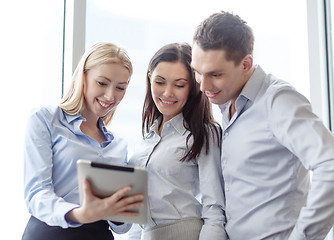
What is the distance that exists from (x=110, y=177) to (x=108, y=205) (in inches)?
3.7

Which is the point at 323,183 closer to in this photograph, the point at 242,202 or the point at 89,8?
the point at 242,202

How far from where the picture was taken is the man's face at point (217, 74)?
1566mm

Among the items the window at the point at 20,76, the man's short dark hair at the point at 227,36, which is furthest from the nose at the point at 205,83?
the window at the point at 20,76

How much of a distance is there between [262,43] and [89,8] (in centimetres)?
102

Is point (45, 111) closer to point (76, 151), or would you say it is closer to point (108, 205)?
point (76, 151)

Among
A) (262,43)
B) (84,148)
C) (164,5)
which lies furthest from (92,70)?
(262,43)

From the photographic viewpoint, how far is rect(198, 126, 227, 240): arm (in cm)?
163

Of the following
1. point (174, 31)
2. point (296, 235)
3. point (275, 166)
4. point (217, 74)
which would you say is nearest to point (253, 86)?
point (217, 74)

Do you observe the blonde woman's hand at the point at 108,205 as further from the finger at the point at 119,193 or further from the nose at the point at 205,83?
the nose at the point at 205,83

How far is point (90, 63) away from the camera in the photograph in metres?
1.73

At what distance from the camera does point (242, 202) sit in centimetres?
158

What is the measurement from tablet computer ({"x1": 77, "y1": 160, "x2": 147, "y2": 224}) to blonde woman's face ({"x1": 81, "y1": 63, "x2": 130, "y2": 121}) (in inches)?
17.6

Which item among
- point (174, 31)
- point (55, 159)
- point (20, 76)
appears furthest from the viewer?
point (174, 31)

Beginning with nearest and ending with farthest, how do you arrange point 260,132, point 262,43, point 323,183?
point 323,183
point 260,132
point 262,43
